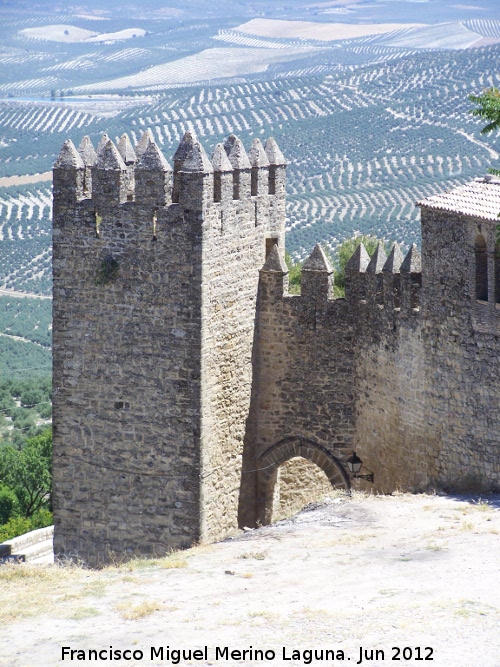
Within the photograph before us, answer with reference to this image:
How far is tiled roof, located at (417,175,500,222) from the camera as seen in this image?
18.7 meters

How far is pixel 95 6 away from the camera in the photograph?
17812 cm

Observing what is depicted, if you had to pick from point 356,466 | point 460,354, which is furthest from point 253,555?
point 356,466

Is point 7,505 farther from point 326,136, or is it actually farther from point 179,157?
point 326,136

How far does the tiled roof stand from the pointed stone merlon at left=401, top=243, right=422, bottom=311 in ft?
3.21

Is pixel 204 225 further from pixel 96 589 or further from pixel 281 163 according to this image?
pixel 96 589

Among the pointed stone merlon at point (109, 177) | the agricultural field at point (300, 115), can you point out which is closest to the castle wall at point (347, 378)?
the pointed stone merlon at point (109, 177)

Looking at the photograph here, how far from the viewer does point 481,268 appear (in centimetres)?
1898

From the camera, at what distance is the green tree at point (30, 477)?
3481 centimetres

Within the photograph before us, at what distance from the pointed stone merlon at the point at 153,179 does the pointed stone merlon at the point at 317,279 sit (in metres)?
2.67

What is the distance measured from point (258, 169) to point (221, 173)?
1.28 m

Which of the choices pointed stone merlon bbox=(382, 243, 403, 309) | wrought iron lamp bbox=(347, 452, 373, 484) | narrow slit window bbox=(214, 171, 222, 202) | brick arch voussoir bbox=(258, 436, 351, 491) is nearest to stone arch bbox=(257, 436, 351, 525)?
brick arch voussoir bbox=(258, 436, 351, 491)

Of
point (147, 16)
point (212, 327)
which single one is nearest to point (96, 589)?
point (212, 327)

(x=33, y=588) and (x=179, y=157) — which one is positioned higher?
(x=179, y=157)

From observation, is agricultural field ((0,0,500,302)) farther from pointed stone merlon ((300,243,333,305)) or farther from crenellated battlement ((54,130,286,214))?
crenellated battlement ((54,130,286,214))
